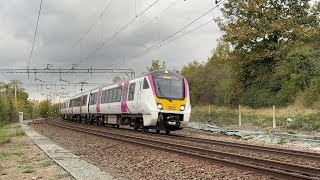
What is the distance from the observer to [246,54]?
121 ft

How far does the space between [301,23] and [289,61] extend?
467 centimetres

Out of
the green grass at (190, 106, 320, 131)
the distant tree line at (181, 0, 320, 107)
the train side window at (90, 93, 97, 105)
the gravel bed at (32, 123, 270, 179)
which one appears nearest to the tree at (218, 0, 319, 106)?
the distant tree line at (181, 0, 320, 107)

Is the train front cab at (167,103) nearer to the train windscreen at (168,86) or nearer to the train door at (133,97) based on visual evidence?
the train windscreen at (168,86)

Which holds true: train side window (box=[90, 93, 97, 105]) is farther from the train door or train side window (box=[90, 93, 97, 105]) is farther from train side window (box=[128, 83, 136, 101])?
train side window (box=[128, 83, 136, 101])

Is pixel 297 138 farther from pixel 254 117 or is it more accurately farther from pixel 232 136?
pixel 254 117

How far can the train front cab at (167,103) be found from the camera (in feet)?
68.6

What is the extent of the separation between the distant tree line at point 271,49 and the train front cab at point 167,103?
12.1 metres

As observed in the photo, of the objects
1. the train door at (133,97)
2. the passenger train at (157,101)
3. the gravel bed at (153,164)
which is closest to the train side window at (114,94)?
the passenger train at (157,101)

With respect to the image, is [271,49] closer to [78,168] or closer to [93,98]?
[93,98]

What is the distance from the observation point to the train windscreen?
69.8ft

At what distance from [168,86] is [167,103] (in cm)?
98

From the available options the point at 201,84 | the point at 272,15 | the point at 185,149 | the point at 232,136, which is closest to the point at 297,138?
the point at 232,136

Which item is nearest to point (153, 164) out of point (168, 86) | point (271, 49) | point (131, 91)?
point (168, 86)

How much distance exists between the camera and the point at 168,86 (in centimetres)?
2162
